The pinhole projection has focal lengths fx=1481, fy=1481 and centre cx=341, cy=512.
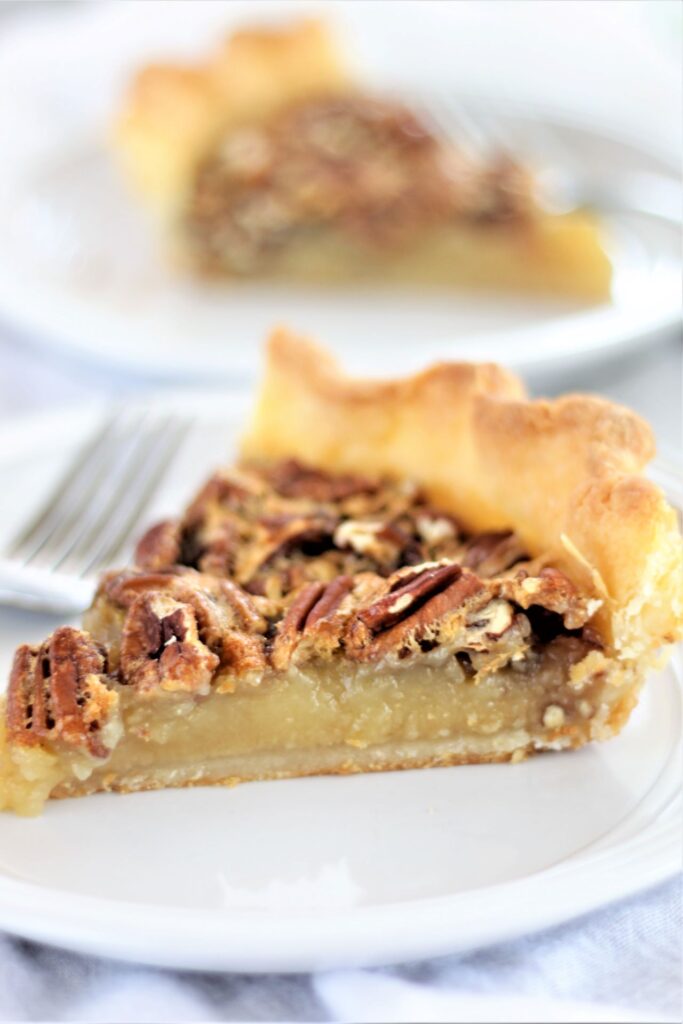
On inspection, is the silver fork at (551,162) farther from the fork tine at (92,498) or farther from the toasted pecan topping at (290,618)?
the toasted pecan topping at (290,618)

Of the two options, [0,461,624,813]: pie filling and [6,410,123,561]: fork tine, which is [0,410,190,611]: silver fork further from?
[0,461,624,813]: pie filling

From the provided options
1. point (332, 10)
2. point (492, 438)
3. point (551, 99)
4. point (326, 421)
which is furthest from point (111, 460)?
point (332, 10)

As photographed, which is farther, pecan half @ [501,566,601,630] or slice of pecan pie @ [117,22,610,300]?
slice of pecan pie @ [117,22,610,300]

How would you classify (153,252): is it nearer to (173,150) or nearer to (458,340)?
(173,150)

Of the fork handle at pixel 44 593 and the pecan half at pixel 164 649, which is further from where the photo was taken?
the fork handle at pixel 44 593

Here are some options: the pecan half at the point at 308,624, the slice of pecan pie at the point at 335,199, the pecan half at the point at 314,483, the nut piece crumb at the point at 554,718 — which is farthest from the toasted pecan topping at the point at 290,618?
the slice of pecan pie at the point at 335,199

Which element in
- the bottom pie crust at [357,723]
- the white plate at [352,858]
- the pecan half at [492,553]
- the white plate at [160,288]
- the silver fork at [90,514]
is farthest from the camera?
the white plate at [160,288]

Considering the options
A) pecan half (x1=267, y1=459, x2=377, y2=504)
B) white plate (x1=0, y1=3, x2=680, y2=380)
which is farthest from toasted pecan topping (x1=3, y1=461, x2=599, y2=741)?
white plate (x1=0, y1=3, x2=680, y2=380)
